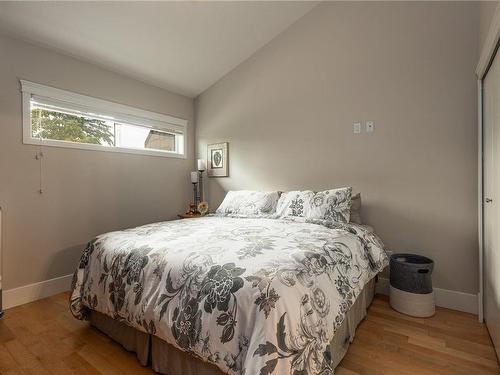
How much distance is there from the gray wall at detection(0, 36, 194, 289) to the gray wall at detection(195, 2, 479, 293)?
144cm

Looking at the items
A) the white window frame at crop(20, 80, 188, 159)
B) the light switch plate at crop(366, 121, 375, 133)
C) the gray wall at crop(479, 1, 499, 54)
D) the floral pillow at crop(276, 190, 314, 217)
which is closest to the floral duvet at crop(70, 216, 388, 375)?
the floral pillow at crop(276, 190, 314, 217)

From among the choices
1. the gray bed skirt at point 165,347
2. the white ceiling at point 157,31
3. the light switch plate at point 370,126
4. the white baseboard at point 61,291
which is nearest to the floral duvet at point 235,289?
the gray bed skirt at point 165,347

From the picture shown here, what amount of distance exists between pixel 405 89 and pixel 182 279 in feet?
7.89

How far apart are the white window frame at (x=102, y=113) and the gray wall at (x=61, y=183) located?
5cm

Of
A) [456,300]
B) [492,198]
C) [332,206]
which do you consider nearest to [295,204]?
[332,206]

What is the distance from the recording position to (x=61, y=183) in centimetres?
250

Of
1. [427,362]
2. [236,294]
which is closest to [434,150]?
[427,362]

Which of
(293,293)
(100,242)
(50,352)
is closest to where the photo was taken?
(293,293)

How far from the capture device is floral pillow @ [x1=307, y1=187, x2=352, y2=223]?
2.21 metres

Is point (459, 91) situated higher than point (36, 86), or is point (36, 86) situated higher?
point (36, 86)

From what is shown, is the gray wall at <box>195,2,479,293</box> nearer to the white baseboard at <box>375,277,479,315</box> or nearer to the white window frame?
the white baseboard at <box>375,277,479,315</box>

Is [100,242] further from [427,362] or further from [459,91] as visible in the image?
[459,91]

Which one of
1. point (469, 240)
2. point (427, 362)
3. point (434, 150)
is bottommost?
point (427, 362)

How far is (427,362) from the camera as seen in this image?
146cm
